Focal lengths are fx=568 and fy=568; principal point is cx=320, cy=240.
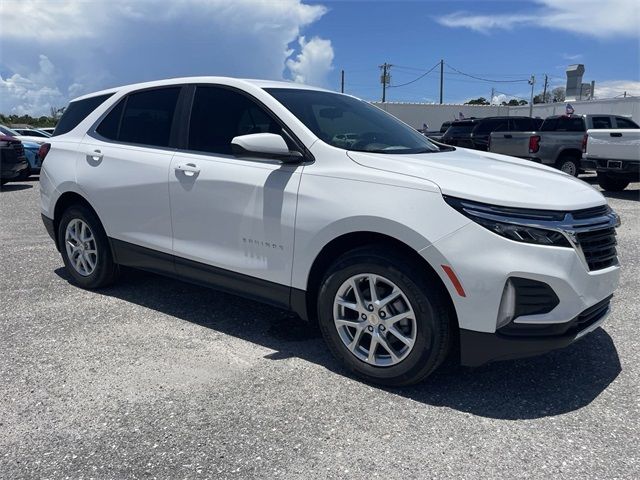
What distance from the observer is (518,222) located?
113 inches

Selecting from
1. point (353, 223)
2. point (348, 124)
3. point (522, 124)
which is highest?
point (522, 124)

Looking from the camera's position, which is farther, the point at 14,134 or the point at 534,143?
the point at 534,143

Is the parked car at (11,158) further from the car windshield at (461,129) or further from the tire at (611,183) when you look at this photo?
the car windshield at (461,129)

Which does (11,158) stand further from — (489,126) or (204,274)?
(489,126)

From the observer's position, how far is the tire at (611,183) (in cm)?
1257

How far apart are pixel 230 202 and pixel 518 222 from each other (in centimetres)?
186

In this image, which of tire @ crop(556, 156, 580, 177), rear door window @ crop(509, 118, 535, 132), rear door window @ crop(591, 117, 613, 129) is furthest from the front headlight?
rear door window @ crop(509, 118, 535, 132)

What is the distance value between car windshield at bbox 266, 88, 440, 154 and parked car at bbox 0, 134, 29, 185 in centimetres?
1132

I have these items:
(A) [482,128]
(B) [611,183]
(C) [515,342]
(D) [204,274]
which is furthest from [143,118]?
(A) [482,128]

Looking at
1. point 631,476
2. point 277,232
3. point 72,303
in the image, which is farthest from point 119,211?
point 631,476

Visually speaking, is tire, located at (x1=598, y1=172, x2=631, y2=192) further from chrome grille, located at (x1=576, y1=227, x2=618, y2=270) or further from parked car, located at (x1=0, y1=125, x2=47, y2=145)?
parked car, located at (x1=0, y1=125, x2=47, y2=145)

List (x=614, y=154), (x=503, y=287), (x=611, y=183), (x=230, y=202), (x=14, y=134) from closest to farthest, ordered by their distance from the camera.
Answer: (x=503, y=287) < (x=230, y=202) < (x=614, y=154) < (x=611, y=183) < (x=14, y=134)

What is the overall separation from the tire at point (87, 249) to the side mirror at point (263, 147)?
1.99 meters

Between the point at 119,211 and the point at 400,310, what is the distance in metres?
2.58
